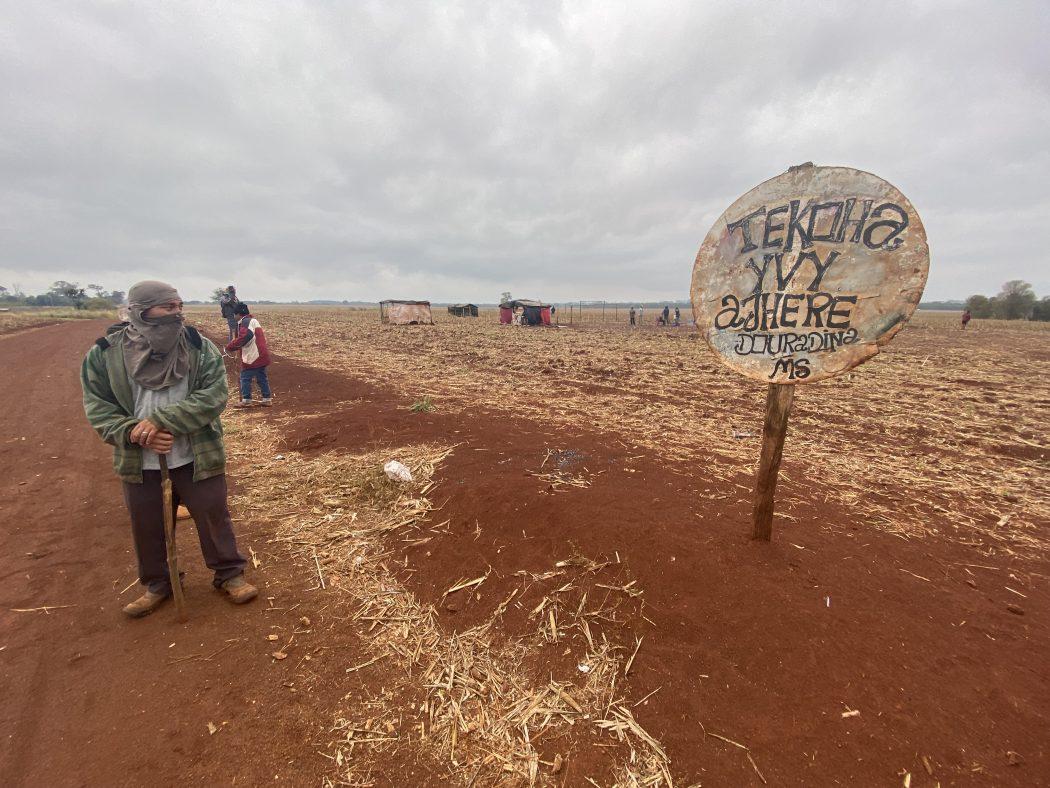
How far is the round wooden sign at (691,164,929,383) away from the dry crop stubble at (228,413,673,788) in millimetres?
2053

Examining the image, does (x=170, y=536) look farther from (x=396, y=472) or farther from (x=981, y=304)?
(x=981, y=304)

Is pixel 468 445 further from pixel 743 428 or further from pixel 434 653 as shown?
pixel 743 428

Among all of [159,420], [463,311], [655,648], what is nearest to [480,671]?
[655,648]

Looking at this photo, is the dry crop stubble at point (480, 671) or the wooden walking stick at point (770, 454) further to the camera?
the wooden walking stick at point (770, 454)

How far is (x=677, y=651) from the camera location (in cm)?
270

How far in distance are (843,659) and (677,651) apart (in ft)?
3.03

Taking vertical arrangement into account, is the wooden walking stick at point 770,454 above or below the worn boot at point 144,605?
above

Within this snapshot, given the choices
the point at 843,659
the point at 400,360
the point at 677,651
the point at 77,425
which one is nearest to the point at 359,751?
the point at 677,651

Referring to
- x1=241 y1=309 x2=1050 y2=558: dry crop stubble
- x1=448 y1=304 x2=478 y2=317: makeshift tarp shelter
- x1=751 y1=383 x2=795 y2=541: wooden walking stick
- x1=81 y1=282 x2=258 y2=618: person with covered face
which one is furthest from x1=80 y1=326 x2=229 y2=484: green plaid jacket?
x1=448 y1=304 x2=478 y2=317: makeshift tarp shelter

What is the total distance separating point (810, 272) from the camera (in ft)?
9.80

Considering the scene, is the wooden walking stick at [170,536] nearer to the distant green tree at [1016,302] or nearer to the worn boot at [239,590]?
the worn boot at [239,590]

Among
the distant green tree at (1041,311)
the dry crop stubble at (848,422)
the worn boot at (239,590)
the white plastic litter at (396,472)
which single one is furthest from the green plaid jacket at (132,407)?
the distant green tree at (1041,311)

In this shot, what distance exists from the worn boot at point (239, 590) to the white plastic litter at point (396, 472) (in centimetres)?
180

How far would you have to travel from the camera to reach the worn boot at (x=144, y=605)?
3.18 m
